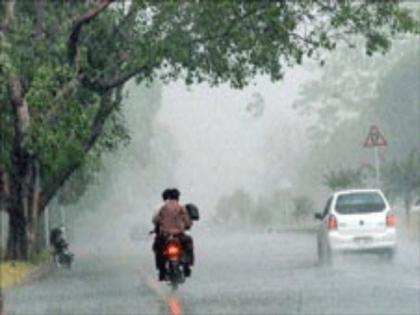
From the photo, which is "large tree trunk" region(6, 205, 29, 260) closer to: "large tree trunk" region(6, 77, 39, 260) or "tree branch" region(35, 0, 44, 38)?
"large tree trunk" region(6, 77, 39, 260)

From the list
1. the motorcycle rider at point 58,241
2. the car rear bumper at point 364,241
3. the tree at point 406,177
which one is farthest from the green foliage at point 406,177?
the car rear bumper at point 364,241

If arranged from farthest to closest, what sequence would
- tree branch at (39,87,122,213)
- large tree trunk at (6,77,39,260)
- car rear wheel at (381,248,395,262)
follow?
tree branch at (39,87,122,213) < large tree trunk at (6,77,39,260) < car rear wheel at (381,248,395,262)

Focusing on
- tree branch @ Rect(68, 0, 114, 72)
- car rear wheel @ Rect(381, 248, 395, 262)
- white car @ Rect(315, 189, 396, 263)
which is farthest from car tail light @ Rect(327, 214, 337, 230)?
tree branch @ Rect(68, 0, 114, 72)

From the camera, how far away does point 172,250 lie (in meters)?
25.5

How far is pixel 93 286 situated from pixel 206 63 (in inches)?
504

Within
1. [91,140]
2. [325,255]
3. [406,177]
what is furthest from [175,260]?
[406,177]

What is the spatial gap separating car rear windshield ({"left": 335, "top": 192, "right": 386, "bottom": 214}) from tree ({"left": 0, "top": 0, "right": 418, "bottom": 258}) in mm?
4897

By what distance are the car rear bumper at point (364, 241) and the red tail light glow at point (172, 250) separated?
389 inches

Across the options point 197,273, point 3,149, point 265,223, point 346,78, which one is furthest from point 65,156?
point 346,78

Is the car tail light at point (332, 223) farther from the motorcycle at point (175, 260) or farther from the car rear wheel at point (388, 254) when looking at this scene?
the motorcycle at point (175, 260)

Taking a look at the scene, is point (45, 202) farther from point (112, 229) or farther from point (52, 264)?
point (112, 229)

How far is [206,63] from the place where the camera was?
138 feet

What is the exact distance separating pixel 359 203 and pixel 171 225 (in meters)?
11.2

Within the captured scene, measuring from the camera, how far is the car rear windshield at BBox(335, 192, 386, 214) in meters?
35.7
